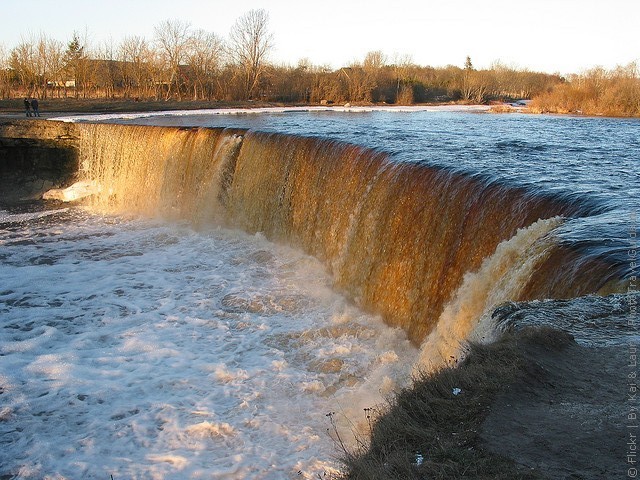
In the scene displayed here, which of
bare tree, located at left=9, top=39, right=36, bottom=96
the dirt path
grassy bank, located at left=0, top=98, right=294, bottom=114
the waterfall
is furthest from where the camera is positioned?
bare tree, located at left=9, top=39, right=36, bottom=96

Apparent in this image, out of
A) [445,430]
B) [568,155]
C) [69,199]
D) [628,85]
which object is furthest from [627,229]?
[628,85]

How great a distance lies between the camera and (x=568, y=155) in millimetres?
12109

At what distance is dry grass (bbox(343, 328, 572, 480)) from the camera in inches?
109

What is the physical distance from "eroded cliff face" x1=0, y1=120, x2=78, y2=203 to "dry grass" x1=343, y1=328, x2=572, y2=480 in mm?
19285

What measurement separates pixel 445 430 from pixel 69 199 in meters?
18.6

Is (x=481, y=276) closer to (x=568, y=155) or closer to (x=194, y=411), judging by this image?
(x=194, y=411)

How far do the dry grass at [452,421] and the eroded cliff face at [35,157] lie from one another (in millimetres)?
19285

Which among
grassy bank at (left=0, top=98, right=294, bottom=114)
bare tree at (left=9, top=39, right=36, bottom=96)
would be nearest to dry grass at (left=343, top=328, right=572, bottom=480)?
grassy bank at (left=0, top=98, right=294, bottom=114)

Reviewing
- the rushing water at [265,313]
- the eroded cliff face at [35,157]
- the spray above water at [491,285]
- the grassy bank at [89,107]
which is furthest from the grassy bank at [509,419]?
the grassy bank at [89,107]

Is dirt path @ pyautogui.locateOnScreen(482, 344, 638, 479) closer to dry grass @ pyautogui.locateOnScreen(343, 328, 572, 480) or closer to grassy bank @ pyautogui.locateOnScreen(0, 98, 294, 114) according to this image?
dry grass @ pyautogui.locateOnScreen(343, 328, 572, 480)

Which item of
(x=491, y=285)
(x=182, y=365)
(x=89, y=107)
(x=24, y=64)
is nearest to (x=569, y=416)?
(x=491, y=285)

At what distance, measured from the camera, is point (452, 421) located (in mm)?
3152

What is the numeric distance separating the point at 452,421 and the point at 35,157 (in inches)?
810

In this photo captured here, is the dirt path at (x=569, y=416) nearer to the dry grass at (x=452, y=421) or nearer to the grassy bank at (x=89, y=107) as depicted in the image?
the dry grass at (x=452, y=421)
